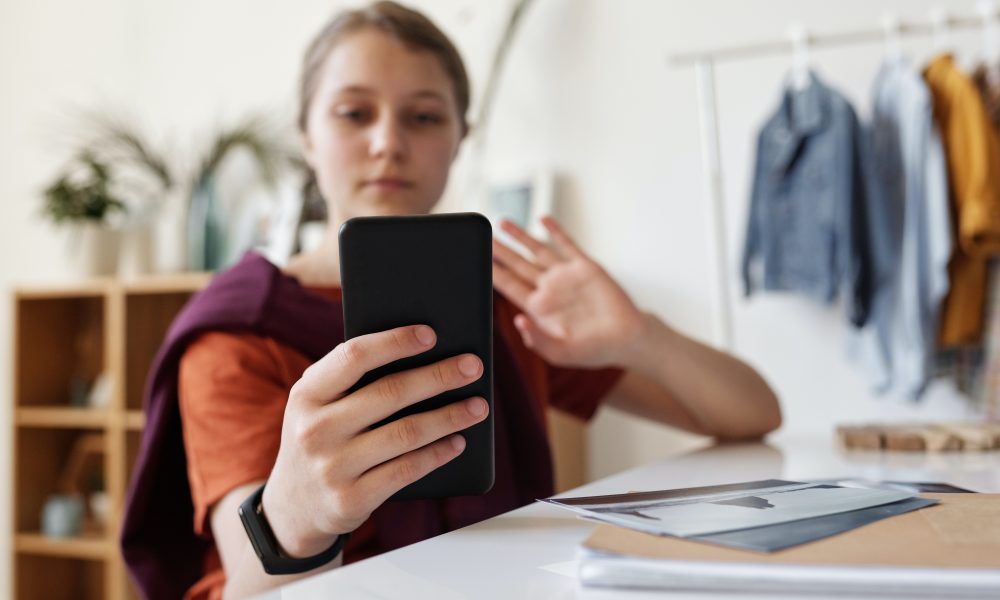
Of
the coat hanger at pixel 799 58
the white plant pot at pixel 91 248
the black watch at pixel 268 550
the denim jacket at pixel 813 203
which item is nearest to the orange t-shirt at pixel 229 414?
the black watch at pixel 268 550

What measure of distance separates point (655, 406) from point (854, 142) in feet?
3.09

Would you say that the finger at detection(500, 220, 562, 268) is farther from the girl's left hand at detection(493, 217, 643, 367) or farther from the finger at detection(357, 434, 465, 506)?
the finger at detection(357, 434, 465, 506)

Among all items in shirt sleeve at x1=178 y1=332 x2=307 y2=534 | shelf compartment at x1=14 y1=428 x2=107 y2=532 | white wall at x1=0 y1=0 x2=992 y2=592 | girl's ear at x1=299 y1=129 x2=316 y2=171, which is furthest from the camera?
shelf compartment at x1=14 y1=428 x2=107 y2=532

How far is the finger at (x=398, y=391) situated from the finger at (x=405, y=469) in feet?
0.10

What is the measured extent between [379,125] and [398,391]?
545 millimetres

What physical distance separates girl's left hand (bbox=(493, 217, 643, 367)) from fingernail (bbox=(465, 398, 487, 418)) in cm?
43

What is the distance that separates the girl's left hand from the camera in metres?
0.95

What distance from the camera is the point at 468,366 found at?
0.52m

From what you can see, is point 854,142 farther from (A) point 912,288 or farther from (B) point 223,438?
A: (B) point 223,438

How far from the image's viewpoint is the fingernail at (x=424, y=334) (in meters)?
0.51

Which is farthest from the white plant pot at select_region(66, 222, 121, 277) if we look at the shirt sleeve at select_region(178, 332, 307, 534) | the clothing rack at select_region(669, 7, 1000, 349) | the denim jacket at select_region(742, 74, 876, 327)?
the shirt sleeve at select_region(178, 332, 307, 534)

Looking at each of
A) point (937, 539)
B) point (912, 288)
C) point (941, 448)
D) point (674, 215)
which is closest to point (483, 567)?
point (937, 539)

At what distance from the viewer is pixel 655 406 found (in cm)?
125

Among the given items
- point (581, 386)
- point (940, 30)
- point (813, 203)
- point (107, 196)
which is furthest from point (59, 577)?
point (940, 30)
